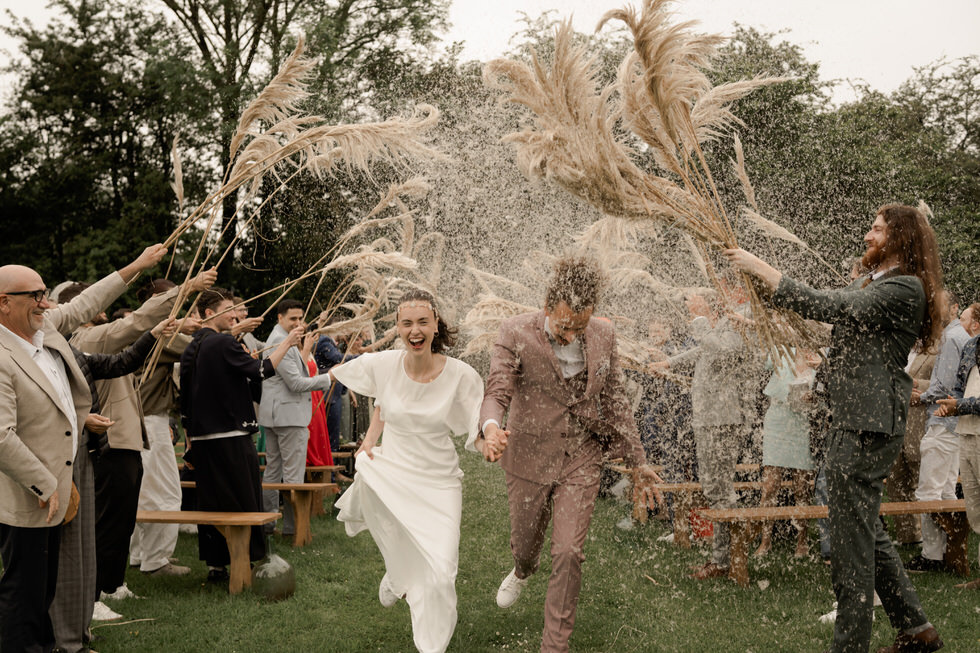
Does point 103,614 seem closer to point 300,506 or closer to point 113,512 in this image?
point 113,512

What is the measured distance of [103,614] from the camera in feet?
20.8

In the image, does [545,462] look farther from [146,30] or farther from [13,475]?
[146,30]

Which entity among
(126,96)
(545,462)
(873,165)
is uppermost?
(126,96)

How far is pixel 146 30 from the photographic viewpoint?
81.5 ft

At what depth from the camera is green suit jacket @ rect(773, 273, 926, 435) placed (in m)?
4.54

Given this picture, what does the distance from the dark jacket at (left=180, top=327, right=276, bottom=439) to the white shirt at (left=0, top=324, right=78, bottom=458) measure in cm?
217

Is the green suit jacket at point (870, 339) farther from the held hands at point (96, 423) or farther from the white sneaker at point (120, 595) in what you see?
the white sneaker at point (120, 595)

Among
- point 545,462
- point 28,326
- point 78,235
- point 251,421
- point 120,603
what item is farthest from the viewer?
point 78,235

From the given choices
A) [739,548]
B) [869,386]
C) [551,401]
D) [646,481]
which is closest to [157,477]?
[551,401]

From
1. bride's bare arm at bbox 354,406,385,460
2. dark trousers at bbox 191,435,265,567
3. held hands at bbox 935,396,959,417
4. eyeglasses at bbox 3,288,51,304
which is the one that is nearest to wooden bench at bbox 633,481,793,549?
held hands at bbox 935,396,959,417

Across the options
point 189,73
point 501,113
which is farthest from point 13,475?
point 189,73

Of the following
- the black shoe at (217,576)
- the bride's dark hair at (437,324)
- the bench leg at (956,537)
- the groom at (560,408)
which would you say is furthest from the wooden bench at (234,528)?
the bench leg at (956,537)

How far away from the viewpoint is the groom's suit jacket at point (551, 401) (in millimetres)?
5316

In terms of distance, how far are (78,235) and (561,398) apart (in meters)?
23.2
